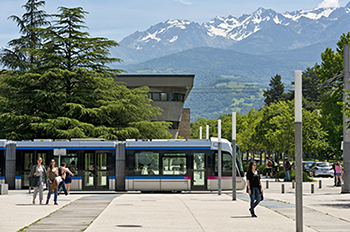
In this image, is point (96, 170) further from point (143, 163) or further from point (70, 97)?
point (70, 97)

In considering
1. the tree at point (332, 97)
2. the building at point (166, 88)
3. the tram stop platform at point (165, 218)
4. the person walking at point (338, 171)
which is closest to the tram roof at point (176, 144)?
the person walking at point (338, 171)

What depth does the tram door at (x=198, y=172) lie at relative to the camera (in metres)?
29.7

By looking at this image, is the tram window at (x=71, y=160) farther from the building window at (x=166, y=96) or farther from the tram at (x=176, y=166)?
the building window at (x=166, y=96)

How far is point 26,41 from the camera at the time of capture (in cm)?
5303

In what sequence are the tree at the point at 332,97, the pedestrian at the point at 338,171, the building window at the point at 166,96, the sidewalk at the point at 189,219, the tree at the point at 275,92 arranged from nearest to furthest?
1. the sidewalk at the point at 189,219
2. the pedestrian at the point at 338,171
3. the tree at the point at 332,97
4. the building window at the point at 166,96
5. the tree at the point at 275,92

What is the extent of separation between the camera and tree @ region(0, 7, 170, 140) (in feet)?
143

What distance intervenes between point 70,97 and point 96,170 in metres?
16.0

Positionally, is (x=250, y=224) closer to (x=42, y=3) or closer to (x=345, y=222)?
(x=345, y=222)

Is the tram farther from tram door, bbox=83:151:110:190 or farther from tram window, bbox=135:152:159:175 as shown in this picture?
tram door, bbox=83:151:110:190

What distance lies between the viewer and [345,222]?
1423 cm

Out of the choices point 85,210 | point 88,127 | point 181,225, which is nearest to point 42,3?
point 88,127

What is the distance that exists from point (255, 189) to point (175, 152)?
1448 cm

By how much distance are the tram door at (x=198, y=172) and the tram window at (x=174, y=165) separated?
1.95 feet

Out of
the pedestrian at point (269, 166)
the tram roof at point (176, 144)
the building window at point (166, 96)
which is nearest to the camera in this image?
the tram roof at point (176, 144)
